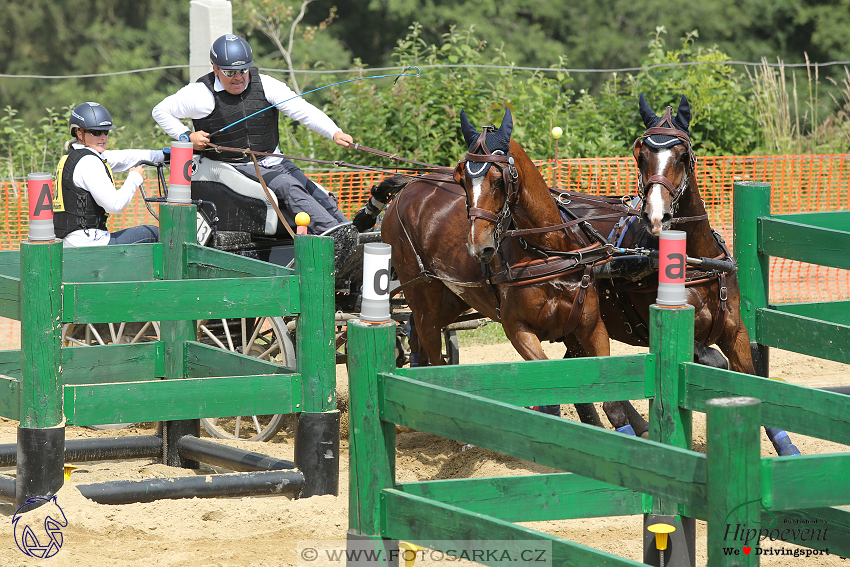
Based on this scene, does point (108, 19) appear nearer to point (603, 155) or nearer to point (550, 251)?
point (603, 155)

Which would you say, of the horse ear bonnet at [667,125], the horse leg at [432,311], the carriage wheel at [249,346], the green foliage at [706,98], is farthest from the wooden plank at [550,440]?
the green foliage at [706,98]

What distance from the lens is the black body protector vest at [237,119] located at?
22.0 feet

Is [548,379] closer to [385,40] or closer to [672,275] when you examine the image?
[672,275]

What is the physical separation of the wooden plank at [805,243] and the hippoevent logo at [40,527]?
3565 millimetres

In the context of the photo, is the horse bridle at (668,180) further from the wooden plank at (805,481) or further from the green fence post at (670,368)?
the wooden plank at (805,481)

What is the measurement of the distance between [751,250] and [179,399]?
295cm

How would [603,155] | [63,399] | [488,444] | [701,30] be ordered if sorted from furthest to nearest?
[701,30]
[603,155]
[63,399]
[488,444]

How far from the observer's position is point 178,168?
504cm

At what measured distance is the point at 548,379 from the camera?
2893 mm

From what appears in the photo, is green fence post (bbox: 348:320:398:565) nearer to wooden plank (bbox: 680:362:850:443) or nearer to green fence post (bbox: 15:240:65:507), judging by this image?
wooden plank (bbox: 680:362:850:443)

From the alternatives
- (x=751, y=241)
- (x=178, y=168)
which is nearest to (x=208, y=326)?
(x=178, y=168)

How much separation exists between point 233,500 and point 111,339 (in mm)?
2756

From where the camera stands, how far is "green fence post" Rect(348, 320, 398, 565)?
2.83m

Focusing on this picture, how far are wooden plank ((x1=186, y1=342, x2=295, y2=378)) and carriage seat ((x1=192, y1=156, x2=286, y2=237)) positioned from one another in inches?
67.9
